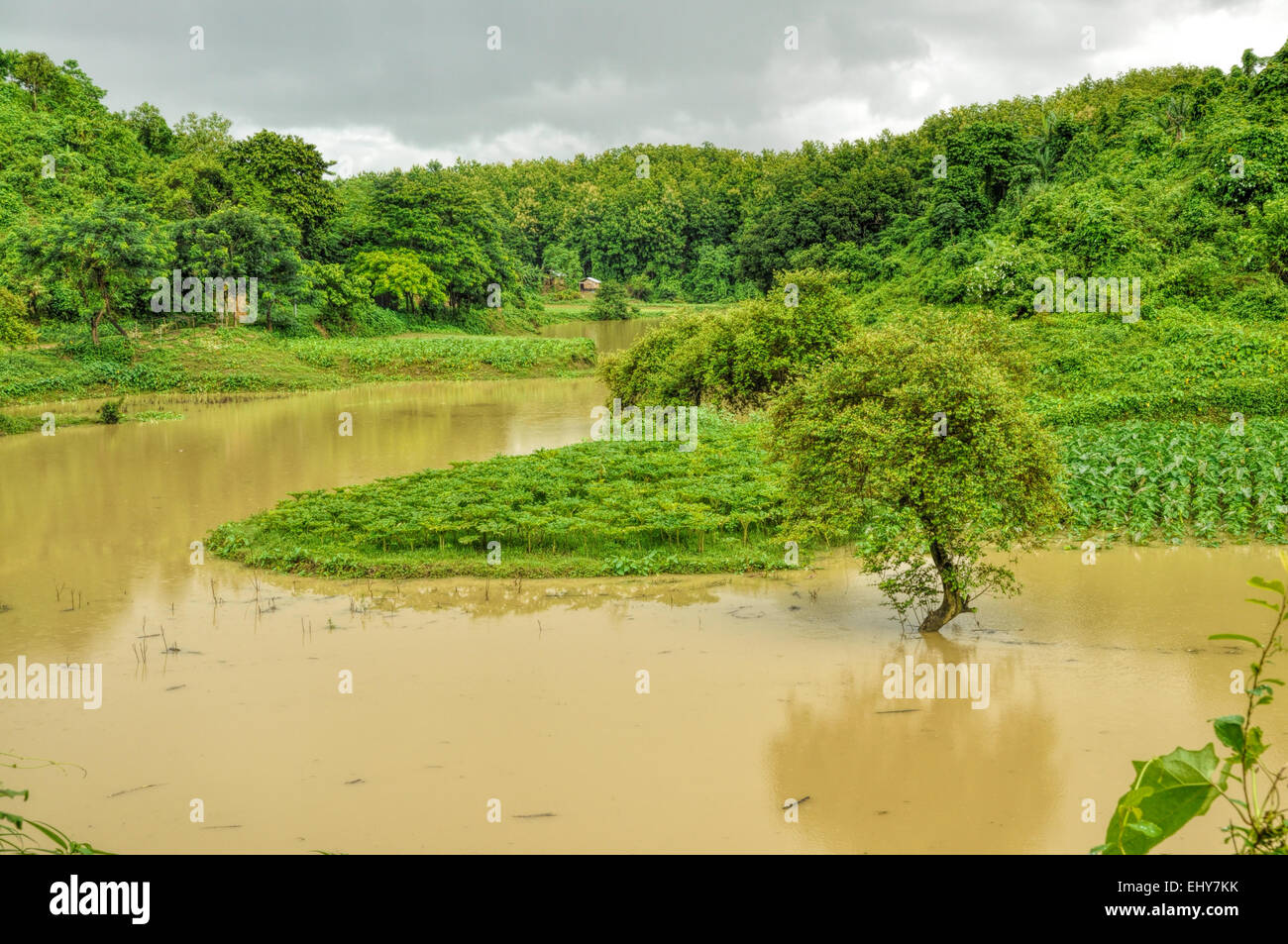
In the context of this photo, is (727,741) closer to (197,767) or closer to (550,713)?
(550,713)

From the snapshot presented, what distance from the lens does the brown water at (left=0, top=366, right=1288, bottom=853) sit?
7.84 metres

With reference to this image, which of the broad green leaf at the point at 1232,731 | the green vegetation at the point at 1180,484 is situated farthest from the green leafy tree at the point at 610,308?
the broad green leaf at the point at 1232,731

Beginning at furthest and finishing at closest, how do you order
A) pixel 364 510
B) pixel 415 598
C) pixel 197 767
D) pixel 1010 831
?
pixel 364 510
pixel 415 598
pixel 197 767
pixel 1010 831

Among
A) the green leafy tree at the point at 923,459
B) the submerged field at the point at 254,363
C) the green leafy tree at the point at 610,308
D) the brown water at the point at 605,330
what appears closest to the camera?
the green leafy tree at the point at 923,459

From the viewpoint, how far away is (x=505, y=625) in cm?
1252

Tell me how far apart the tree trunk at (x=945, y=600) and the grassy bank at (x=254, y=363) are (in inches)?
1169

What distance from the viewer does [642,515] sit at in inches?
609

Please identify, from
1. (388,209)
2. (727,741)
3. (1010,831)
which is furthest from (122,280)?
(1010,831)

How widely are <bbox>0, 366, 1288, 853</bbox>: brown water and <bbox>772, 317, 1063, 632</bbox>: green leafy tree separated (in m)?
1.27

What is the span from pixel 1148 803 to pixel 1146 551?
14750 mm

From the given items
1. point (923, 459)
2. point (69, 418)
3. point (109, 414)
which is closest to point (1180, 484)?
point (923, 459)

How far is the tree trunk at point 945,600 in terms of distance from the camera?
11.4 m

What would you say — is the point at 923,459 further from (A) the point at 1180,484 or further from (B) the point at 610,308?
(B) the point at 610,308

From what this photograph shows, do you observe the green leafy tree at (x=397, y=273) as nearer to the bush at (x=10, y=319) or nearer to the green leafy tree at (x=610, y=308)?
the green leafy tree at (x=610, y=308)
